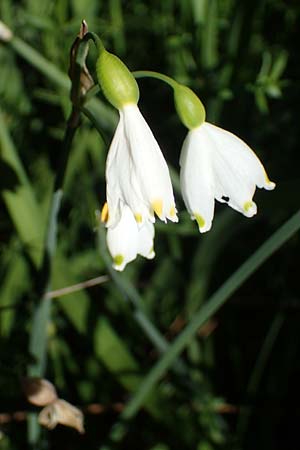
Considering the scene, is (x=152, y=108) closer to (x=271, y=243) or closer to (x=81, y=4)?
(x=81, y=4)

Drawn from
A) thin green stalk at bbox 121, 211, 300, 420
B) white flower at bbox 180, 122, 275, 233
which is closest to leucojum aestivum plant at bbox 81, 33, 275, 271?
white flower at bbox 180, 122, 275, 233

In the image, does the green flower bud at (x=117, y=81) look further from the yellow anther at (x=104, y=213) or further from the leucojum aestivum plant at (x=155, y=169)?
the yellow anther at (x=104, y=213)

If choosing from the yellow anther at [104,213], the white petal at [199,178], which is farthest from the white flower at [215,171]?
the yellow anther at [104,213]

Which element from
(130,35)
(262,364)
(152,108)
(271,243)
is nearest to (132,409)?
(271,243)

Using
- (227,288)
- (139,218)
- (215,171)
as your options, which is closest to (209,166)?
(215,171)

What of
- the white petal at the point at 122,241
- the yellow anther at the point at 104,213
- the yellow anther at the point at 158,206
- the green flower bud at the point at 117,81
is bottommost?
the yellow anther at the point at 158,206

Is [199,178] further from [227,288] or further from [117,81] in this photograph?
[227,288]
